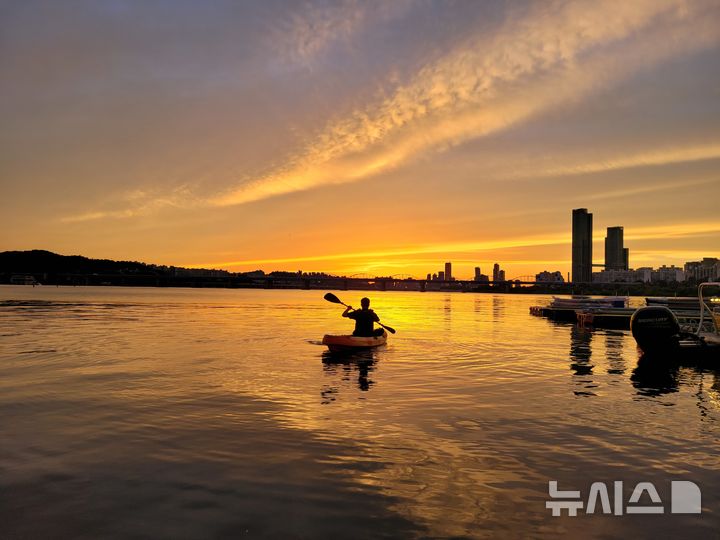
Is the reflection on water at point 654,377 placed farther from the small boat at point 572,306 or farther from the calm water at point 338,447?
the small boat at point 572,306

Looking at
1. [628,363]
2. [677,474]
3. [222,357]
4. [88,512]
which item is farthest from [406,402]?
[628,363]

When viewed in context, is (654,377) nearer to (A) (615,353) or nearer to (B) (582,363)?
(B) (582,363)

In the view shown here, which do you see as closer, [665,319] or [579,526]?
[579,526]

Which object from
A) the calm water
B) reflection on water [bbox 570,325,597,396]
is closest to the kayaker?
the calm water

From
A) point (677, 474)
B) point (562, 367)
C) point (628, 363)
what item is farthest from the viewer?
point (628, 363)

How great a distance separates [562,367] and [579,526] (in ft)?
60.8

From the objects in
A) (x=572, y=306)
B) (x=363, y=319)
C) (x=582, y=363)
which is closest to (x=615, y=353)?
(x=582, y=363)

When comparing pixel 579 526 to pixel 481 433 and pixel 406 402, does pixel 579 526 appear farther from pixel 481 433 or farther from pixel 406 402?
pixel 406 402

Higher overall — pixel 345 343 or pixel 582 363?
pixel 345 343

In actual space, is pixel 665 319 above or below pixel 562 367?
above

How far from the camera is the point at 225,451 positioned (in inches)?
437

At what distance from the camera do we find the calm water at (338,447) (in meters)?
7.79

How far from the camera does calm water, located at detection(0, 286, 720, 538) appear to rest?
779 cm

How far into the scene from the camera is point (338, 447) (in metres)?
11.4
